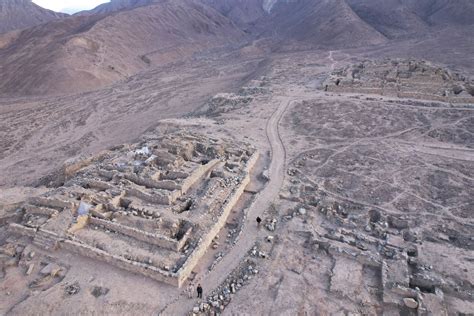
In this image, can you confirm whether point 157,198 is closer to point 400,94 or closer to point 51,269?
point 51,269

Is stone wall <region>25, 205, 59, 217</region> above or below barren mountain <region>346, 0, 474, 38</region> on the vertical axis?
below

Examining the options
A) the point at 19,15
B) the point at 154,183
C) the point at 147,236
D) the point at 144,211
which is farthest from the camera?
the point at 19,15

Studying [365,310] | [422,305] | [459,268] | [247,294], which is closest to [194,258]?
[247,294]

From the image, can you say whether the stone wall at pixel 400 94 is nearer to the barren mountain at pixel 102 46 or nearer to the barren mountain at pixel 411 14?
the barren mountain at pixel 102 46

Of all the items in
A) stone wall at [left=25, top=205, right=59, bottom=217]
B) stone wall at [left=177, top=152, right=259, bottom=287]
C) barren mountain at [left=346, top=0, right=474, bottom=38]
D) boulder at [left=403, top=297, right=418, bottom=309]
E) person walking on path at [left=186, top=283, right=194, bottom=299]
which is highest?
barren mountain at [left=346, top=0, right=474, bottom=38]

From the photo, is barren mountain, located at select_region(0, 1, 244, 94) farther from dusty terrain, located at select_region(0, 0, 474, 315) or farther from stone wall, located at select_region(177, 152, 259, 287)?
stone wall, located at select_region(177, 152, 259, 287)

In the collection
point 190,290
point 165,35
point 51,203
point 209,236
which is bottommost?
point 190,290

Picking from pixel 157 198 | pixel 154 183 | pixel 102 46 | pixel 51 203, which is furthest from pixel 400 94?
pixel 102 46

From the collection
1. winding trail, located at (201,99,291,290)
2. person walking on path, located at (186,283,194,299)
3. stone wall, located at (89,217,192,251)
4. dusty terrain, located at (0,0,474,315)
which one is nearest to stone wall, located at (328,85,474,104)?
dusty terrain, located at (0,0,474,315)
